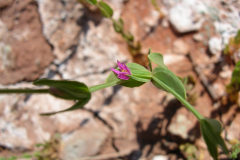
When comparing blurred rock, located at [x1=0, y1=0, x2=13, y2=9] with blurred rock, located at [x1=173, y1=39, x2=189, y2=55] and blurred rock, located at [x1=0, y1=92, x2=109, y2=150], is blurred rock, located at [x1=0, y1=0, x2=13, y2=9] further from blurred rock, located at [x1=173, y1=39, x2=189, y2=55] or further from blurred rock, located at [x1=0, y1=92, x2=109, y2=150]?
blurred rock, located at [x1=173, y1=39, x2=189, y2=55]

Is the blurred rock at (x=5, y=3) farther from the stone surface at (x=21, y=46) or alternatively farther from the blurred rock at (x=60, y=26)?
the blurred rock at (x=60, y=26)

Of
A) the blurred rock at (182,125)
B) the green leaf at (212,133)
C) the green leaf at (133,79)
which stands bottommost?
the blurred rock at (182,125)

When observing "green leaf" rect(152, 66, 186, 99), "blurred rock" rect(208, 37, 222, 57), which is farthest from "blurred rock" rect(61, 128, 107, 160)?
"blurred rock" rect(208, 37, 222, 57)

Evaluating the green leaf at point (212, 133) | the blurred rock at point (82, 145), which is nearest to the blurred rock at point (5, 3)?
the blurred rock at point (82, 145)

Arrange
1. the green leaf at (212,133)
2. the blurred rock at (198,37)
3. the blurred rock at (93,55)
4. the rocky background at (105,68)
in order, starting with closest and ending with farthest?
the green leaf at (212,133) → the rocky background at (105,68) → the blurred rock at (198,37) → the blurred rock at (93,55)

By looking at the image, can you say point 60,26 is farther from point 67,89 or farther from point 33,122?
point 67,89

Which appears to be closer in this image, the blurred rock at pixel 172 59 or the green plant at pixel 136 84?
the green plant at pixel 136 84

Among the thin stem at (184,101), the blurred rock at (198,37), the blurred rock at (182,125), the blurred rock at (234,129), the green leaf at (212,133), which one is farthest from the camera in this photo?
the blurred rock at (198,37)
